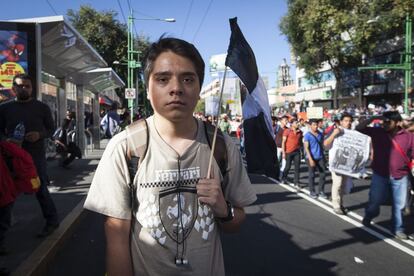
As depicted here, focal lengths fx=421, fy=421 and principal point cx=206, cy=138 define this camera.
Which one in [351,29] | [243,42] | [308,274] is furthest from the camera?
[351,29]

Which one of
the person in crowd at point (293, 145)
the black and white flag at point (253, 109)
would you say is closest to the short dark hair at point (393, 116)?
the black and white flag at point (253, 109)

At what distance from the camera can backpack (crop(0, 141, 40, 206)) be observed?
405cm

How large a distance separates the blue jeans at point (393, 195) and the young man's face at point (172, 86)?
17.0 ft

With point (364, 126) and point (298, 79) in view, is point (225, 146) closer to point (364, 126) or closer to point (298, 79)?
point (364, 126)

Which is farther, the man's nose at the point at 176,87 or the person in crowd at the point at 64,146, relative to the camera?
the person in crowd at the point at 64,146

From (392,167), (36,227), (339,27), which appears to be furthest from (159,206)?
(339,27)

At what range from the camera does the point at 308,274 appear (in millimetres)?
4516

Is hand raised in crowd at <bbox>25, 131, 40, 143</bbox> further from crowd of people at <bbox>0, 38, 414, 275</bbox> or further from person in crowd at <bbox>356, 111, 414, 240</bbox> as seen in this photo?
person in crowd at <bbox>356, 111, 414, 240</bbox>

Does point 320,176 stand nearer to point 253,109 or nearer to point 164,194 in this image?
point 253,109

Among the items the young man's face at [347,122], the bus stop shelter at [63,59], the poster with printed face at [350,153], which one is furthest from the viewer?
the young man's face at [347,122]

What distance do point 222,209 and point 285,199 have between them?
7.28 metres

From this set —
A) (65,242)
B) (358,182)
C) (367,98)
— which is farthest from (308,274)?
(367,98)

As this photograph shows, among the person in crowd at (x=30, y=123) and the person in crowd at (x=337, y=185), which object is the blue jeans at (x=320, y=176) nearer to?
the person in crowd at (x=337, y=185)

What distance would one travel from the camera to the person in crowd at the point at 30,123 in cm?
475
